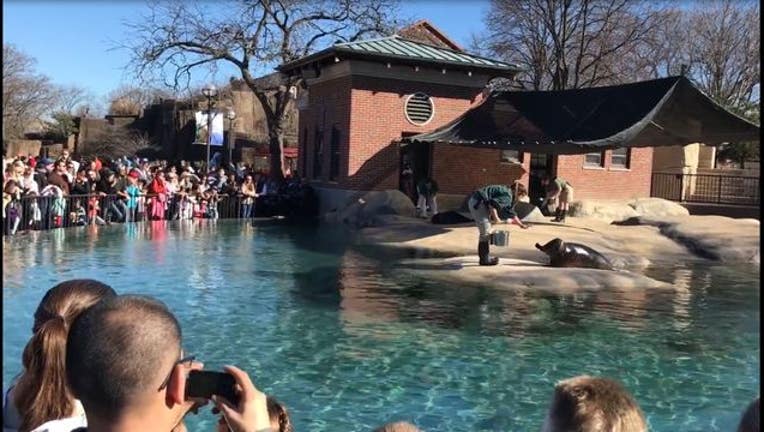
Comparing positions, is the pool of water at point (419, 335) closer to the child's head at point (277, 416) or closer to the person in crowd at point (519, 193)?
the child's head at point (277, 416)

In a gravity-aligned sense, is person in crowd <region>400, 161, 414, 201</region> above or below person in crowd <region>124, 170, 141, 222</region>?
above

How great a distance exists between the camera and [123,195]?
2055cm

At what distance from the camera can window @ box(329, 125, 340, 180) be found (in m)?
25.8

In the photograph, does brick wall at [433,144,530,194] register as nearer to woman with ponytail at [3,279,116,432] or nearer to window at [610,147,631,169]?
window at [610,147,631,169]

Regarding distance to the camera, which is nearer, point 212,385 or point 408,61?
point 212,385

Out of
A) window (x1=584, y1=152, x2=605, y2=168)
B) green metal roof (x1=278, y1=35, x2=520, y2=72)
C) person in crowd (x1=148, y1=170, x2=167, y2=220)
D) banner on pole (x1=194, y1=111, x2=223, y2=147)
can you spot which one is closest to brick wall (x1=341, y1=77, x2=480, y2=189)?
green metal roof (x1=278, y1=35, x2=520, y2=72)

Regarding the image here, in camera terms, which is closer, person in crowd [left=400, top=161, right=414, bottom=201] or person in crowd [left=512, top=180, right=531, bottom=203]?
person in crowd [left=512, top=180, right=531, bottom=203]

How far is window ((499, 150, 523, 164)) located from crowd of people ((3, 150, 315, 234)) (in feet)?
21.7

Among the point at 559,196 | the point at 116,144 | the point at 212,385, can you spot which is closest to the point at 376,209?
the point at 559,196

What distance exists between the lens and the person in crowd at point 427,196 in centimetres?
2308

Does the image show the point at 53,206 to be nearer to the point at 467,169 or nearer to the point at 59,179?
the point at 59,179

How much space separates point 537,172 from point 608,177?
253 cm

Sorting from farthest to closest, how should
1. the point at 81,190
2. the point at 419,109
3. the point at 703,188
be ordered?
the point at 703,188 < the point at 419,109 < the point at 81,190

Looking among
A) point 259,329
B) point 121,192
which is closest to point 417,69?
point 121,192
